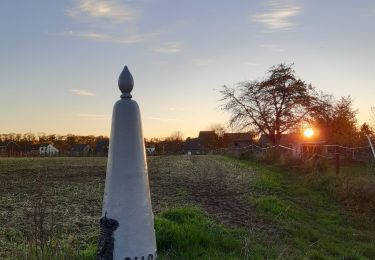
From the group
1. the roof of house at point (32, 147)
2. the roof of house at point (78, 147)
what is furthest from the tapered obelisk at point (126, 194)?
the roof of house at point (78, 147)

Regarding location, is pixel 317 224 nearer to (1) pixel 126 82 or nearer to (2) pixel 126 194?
(2) pixel 126 194

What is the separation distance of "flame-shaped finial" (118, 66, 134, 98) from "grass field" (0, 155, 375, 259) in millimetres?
1415

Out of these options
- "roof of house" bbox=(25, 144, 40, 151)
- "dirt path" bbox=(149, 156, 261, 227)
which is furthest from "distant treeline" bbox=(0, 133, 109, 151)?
"dirt path" bbox=(149, 156, 261, 227)

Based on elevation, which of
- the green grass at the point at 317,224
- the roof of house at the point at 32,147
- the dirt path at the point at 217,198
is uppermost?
the roof of house at the point at 32,147

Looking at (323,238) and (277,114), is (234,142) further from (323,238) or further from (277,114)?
(323,238)

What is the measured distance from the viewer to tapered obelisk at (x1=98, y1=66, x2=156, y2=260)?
3.30 m

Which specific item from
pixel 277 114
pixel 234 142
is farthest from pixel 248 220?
pixel 234 142

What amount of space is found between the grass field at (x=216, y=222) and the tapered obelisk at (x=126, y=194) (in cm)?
115

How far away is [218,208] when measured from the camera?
12453 mm

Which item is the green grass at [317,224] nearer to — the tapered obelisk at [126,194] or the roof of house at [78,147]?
the tapered obelisk at [126,194]

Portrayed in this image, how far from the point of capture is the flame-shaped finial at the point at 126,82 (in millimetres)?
3414

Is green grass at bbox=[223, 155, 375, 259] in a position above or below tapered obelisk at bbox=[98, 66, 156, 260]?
below

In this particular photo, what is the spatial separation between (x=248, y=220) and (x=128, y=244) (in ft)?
25.1

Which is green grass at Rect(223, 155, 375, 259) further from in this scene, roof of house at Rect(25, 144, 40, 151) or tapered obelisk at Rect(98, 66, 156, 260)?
roof of house at Rect(25, 144, 40, 151)
